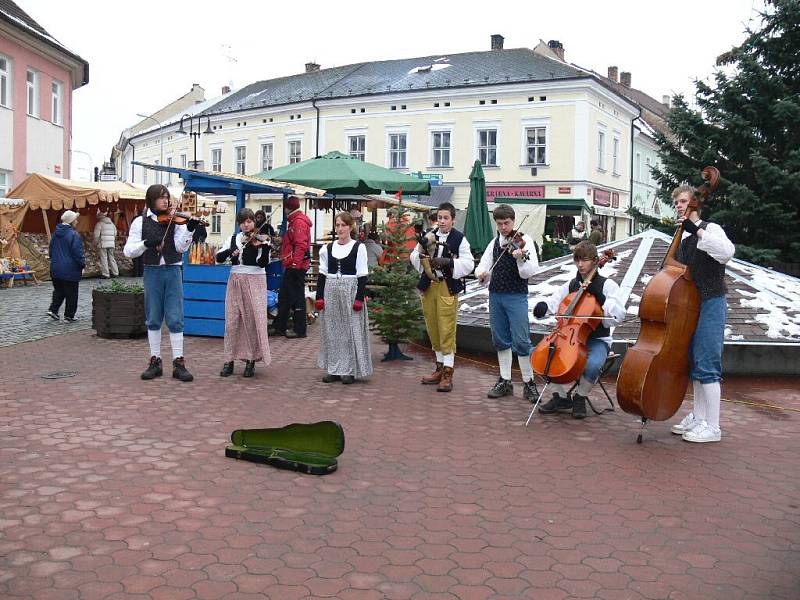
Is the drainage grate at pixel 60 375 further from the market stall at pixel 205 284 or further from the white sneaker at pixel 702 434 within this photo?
the white sneaker at pixel 702 434

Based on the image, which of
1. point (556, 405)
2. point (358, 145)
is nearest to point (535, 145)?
point (358, 145)

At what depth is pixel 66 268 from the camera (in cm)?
1242

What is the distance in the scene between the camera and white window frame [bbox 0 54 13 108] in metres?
23.7

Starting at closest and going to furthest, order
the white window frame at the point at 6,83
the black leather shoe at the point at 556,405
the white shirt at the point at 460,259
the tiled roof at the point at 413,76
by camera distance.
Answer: the black leather shoe at the point at 556,405 < the white shirt at the point at 460,259 < the white window frame at the point at 6,83 < the tiled roof at the point at 413,76

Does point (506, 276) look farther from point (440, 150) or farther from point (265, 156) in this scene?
point (265, 156)

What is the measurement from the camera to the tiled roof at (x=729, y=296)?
29.0 feet

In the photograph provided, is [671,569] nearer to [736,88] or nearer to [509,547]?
[509,547]

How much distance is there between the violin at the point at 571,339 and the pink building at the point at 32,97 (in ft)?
70.2

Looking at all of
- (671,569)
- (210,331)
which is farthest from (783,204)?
(671,569)

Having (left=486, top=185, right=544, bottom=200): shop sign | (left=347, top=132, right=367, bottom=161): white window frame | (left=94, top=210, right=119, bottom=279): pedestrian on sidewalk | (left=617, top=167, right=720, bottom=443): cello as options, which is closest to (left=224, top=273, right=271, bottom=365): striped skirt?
(left=617, top=167, right=720, bottom=443): cello

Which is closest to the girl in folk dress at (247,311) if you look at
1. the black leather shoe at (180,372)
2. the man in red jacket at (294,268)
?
the black leather shoe at (180,372)

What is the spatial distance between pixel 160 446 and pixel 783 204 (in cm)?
1124

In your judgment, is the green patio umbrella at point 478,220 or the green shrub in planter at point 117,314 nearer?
the green shrub in planter at point 117,314

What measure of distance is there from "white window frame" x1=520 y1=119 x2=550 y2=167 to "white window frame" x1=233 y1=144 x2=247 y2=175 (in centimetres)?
1549
